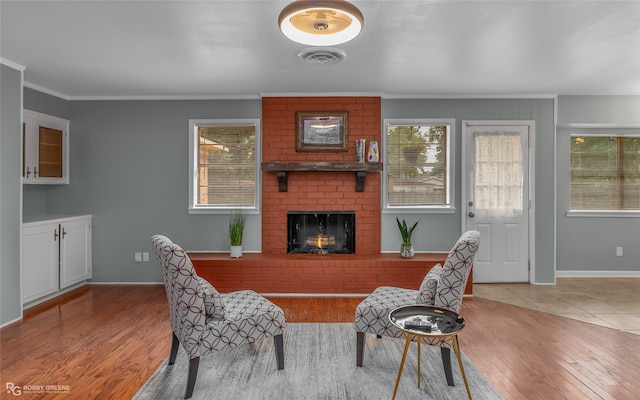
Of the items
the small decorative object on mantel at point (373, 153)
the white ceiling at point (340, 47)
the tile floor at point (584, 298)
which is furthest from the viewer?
the small decorative object on mantel at point (373, 153)

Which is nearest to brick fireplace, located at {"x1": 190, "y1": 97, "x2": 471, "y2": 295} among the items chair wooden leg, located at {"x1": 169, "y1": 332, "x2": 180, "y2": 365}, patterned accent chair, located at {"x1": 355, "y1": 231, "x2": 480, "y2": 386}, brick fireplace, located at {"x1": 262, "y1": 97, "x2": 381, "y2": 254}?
brick fireplace, located at {"x1": 262, "y1": 97, "x2": 381, "y2": 254}

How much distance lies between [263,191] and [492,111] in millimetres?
3200

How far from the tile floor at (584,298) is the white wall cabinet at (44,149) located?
543 centimetres

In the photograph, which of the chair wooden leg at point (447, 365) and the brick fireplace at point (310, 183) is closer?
the chair wooden leg at point (447, 365)

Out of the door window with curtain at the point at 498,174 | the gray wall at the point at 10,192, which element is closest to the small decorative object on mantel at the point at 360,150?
the door window with curtain at the point at 498,174

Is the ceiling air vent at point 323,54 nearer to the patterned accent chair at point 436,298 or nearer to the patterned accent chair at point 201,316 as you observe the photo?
the patterned accent chair at point 436,298

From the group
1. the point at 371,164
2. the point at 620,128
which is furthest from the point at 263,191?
the point at 620,128

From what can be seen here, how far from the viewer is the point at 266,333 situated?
2.52 metres

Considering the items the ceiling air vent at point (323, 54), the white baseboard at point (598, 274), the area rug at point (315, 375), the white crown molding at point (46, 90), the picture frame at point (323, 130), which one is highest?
the white crown molding at point (46, 90)

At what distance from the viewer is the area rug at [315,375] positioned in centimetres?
230

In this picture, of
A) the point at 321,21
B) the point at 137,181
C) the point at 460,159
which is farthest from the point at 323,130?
the point at 321,21

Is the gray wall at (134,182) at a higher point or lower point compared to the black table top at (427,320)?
higher

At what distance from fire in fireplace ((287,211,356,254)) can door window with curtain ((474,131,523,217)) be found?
5.72 feet

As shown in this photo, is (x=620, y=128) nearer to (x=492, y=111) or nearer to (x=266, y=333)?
(x=492, y=111)
